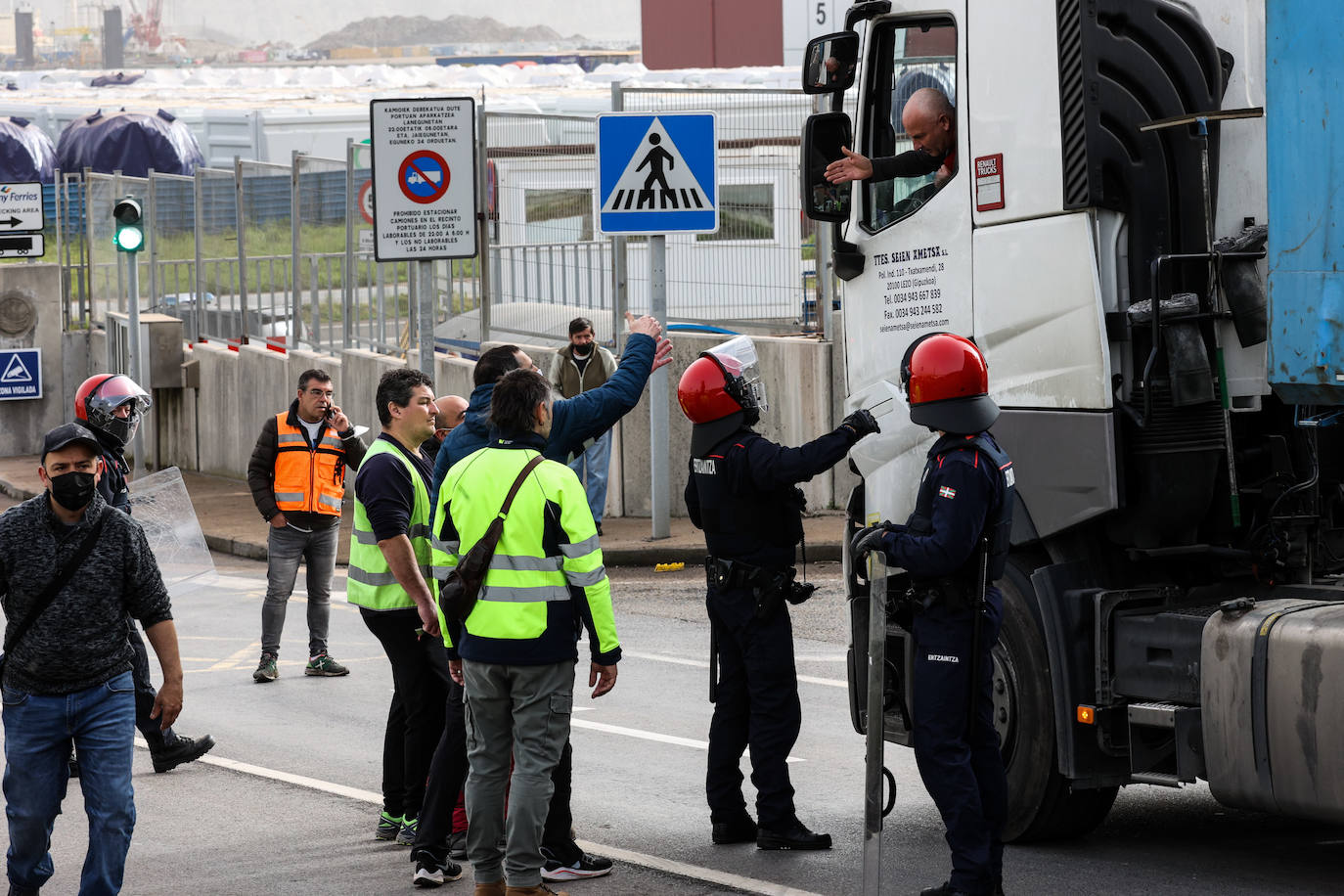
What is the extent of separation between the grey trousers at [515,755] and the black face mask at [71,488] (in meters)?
1.39

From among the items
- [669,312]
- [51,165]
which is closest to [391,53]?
[51,165]

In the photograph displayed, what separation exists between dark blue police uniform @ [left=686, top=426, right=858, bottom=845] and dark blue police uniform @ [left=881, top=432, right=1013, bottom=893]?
848mm

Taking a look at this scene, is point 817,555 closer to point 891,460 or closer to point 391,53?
point 891,460

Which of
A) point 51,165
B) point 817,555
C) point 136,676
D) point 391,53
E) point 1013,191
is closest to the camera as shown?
point 1013,191

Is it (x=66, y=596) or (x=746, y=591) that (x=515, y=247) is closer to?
(x=746, y=591)

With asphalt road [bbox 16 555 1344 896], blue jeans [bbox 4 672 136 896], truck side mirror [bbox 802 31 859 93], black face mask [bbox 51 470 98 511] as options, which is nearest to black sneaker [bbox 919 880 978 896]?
asphalt road [bbox 16 555 1344 896]

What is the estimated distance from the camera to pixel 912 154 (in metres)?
7.40

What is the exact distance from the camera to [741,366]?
720 cm

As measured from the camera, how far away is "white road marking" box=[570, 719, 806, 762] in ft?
29.8

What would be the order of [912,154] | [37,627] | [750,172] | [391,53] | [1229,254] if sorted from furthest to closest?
[391,53] < [750,172] < [912,154] < [1229,254] < [37,627]

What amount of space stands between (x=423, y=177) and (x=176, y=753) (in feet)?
15.6

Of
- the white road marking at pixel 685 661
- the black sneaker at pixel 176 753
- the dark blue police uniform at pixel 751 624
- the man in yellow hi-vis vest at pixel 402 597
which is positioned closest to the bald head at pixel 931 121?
the dark blue police uniform at pixel 751 624

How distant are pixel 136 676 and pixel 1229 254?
525 centimetres

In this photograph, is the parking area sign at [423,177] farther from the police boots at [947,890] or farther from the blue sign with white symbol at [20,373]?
the blue sign with white symbol at [20,373]
